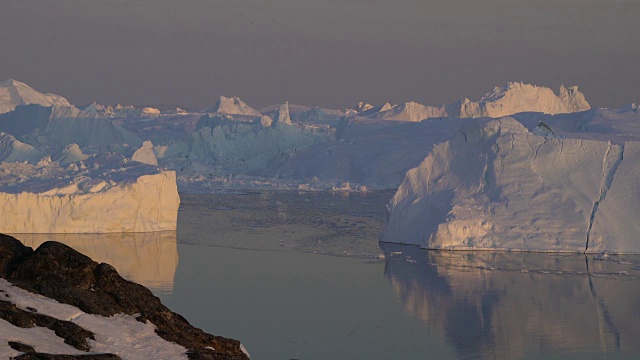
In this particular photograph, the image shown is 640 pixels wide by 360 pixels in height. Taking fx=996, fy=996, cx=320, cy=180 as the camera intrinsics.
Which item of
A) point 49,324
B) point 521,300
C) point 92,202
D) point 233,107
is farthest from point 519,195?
point 233,107

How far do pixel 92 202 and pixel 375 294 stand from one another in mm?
8513

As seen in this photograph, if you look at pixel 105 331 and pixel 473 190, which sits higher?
pixel 473 190

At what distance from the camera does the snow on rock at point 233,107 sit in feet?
234

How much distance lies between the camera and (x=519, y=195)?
19.8m

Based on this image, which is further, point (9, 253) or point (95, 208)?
point (95, 208)

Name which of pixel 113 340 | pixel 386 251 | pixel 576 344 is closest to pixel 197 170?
pixel 386 251

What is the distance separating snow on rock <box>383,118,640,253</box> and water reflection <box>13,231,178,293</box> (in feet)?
16.3

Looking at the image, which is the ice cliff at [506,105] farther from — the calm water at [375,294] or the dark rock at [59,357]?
the dark rock at [59,357]

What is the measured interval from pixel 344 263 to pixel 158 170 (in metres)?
6.54

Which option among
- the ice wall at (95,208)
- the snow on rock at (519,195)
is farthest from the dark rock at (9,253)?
the ice wall at (95,208)

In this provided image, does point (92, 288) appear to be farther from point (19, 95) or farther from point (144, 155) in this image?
point (19, 95)

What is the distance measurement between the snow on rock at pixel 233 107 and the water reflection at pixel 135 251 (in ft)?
157

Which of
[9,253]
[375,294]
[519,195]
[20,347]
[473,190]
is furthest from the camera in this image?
[473,190]

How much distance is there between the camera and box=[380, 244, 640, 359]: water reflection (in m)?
13.5
